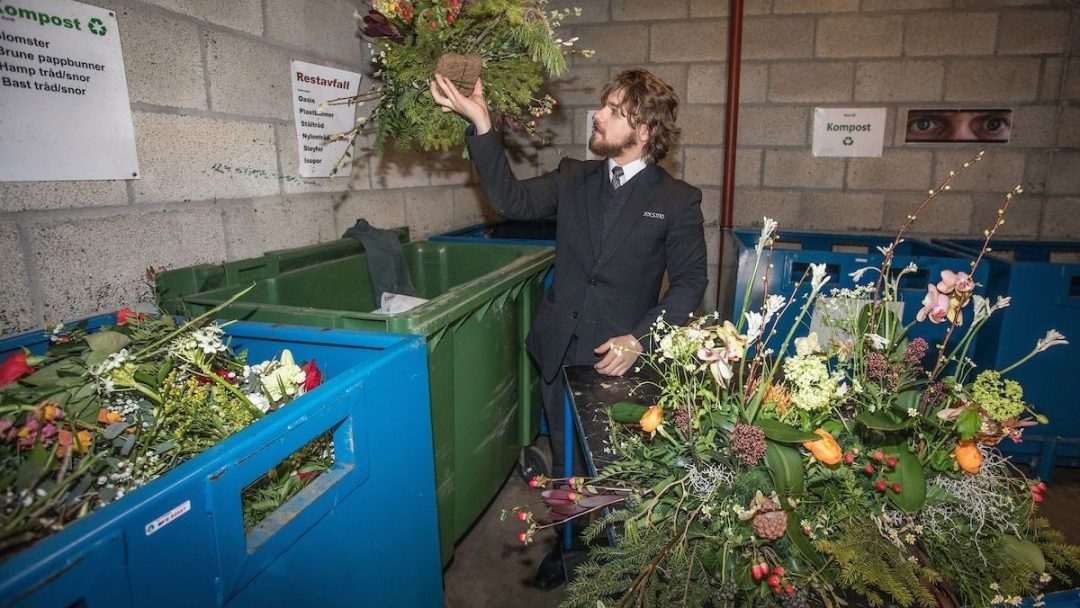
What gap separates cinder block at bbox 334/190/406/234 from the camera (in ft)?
8.27

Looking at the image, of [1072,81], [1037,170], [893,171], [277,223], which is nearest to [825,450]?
[277,223]

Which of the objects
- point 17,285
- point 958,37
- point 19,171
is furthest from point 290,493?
point 958,37

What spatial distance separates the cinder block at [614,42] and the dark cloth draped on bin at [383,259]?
2.21 meters

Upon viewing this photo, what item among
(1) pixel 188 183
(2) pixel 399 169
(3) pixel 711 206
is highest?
(2) pixel 399 169

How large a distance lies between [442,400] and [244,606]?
99 centimetres

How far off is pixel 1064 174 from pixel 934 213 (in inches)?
28.5

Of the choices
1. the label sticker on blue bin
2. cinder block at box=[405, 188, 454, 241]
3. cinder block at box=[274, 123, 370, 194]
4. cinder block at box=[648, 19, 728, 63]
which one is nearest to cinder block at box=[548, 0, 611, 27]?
cinder block at box=[648, 19, 728, 63]

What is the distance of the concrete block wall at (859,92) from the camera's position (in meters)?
3.36

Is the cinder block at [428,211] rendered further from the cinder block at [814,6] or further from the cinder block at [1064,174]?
the cinder block at [1064,174]

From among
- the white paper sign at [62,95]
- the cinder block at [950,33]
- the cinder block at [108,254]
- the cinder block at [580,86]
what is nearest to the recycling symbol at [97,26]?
the white paper sign at [62,95]

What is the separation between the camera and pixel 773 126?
372 cm

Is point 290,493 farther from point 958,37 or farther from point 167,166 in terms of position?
point 958,37

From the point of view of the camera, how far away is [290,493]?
109 centimetres

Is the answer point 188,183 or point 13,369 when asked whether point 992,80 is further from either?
point 13,369
